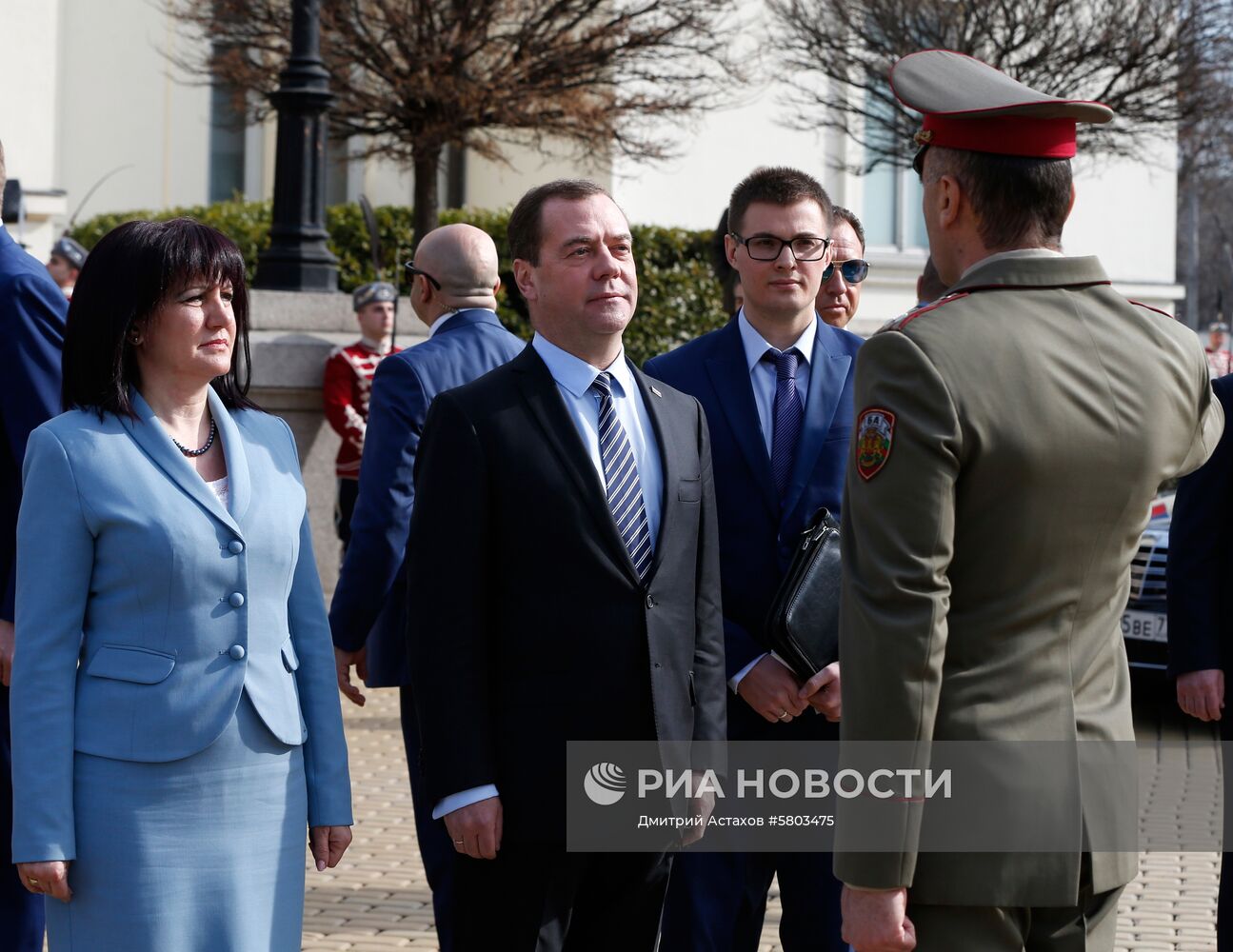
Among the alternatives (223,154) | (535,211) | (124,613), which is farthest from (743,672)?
(223,154)

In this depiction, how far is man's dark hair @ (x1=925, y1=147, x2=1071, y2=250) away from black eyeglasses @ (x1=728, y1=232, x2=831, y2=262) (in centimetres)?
155

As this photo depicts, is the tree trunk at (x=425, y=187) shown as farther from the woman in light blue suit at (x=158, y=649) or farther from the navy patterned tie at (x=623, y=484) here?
the woman in light blue suit at (x=158, y=649)

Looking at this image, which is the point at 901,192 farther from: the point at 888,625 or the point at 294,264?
the point at 888,625

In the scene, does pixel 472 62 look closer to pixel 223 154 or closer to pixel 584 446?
pixel 223 154

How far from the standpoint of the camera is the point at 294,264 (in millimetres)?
11781

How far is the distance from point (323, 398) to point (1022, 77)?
34.5 feet

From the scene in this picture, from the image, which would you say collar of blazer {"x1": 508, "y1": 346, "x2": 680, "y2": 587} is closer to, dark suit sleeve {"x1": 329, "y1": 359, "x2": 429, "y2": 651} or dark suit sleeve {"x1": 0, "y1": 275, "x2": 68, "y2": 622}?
dark suit sleeve {"x1": 0, "y1": 275, "x2": 68, "y2": 622}

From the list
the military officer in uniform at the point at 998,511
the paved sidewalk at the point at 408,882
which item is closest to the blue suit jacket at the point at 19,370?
the paved sidewalk at the point at 408,882

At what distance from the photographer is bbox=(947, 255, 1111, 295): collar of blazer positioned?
2.88m

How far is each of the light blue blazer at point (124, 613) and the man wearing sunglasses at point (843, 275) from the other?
9.05 ft

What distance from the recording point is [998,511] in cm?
277

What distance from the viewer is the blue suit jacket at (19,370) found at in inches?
175

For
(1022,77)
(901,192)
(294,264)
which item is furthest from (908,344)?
(901,192)

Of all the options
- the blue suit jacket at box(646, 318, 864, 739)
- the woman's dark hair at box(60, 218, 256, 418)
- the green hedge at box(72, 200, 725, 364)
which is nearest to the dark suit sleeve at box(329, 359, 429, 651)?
the blue suit jacket at box(646, 318, 864, 739)
